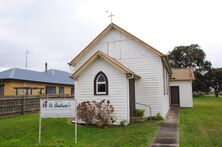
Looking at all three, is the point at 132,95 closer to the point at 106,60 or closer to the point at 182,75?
the point at 106,60

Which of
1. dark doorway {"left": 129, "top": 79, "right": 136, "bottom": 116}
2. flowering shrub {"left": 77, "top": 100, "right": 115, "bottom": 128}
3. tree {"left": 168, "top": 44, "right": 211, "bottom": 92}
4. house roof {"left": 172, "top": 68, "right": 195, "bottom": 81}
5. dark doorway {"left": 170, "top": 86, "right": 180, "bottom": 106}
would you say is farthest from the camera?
tree {"left": 168, "top": 44, "right": 211, "bottom": 92}

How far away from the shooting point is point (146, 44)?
1559 centimetres

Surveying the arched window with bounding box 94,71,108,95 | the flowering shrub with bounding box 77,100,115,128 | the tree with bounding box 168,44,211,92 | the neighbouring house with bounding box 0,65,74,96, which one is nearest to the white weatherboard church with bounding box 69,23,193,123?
the arched window with bounding box 94,71,108,95

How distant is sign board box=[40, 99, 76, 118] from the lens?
383 inches

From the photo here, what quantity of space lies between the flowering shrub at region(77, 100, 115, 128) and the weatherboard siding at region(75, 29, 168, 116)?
11.7ft

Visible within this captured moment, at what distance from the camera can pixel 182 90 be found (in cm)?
2680

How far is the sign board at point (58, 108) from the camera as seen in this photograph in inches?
383

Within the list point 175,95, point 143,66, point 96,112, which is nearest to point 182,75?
point 175,95

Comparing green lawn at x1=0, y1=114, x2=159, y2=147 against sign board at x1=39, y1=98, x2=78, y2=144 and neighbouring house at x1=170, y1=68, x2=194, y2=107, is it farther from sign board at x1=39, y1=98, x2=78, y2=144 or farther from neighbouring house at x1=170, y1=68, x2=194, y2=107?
neighbouring house at x1=170, y1=68, x2=194, y2=107

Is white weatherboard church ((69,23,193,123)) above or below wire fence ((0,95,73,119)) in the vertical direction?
above

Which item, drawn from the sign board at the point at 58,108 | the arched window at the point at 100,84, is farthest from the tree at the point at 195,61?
the sign board at the point at 58,108

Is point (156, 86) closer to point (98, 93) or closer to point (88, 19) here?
point (98, 93)

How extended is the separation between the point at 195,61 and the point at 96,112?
174 ft

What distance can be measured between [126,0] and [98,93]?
566 cm
